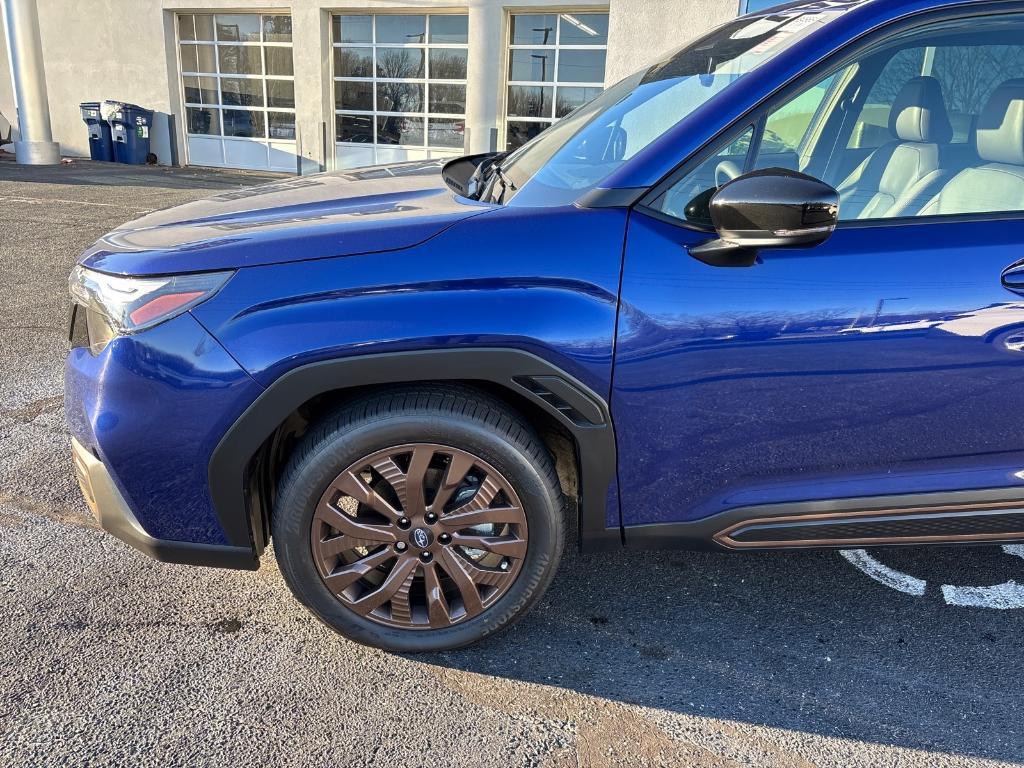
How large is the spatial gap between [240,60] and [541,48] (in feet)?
20.1

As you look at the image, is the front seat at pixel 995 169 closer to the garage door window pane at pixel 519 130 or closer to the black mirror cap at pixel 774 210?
the black mirror cap at pixel 774 210

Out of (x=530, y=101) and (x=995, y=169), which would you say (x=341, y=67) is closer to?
(x=530, y=101)

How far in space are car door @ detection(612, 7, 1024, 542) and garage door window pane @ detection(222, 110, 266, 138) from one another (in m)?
14.8

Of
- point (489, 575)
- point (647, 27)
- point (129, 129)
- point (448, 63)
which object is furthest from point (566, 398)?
point (129, 129)

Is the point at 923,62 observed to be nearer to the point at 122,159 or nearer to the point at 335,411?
the point at 335,411

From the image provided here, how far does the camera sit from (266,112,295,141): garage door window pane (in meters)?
14.8

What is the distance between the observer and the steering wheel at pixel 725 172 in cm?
204

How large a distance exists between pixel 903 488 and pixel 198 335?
1.92 meters

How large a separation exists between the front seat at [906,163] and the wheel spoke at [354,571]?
1573 millimetres

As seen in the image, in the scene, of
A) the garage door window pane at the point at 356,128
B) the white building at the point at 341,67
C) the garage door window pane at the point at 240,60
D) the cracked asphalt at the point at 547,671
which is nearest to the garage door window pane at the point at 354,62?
the white building at the point at 341,67

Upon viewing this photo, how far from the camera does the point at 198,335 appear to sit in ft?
6.34

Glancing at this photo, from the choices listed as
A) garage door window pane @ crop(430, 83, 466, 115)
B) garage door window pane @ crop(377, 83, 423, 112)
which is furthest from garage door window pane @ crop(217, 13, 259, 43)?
garage door window pane @ crop(430, 83, 466, 115)

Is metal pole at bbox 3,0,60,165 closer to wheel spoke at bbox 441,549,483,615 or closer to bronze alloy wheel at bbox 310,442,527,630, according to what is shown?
bronze alloy wheel at bbox 310,442,527,630

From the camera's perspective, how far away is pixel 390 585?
2205 millimetres
